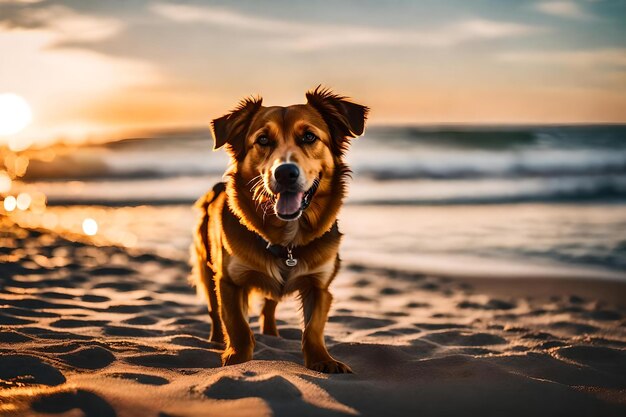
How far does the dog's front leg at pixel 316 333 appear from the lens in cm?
351

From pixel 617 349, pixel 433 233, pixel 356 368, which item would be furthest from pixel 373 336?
pixel 433 233

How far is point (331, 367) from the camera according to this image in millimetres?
3486

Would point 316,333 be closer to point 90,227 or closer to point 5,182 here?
point 90,227

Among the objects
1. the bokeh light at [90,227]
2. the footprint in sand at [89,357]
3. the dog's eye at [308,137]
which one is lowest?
the footprint in sand at [89,357]

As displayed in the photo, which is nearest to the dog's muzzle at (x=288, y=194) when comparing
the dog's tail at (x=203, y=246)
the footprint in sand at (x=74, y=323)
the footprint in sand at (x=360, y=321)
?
the dog's tail at (x=203, y=246)

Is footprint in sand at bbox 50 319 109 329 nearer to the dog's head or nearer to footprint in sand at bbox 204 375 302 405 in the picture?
the dog's head

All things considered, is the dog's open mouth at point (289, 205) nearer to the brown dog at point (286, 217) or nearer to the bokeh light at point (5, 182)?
the brown dog at point (286, 217)

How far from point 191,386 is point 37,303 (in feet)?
8.93

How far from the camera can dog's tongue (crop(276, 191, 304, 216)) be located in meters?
3.63

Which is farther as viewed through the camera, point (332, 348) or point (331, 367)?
point (332, 348)

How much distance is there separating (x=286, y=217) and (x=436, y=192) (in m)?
12.3

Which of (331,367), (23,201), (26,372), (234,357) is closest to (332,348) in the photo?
(331,367)

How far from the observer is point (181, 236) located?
9.61 metres

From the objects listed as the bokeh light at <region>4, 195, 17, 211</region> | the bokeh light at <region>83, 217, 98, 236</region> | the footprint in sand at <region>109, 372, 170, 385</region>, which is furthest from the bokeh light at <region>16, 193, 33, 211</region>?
the footprint in sand at <region>109, 372, 170, 385</region>
